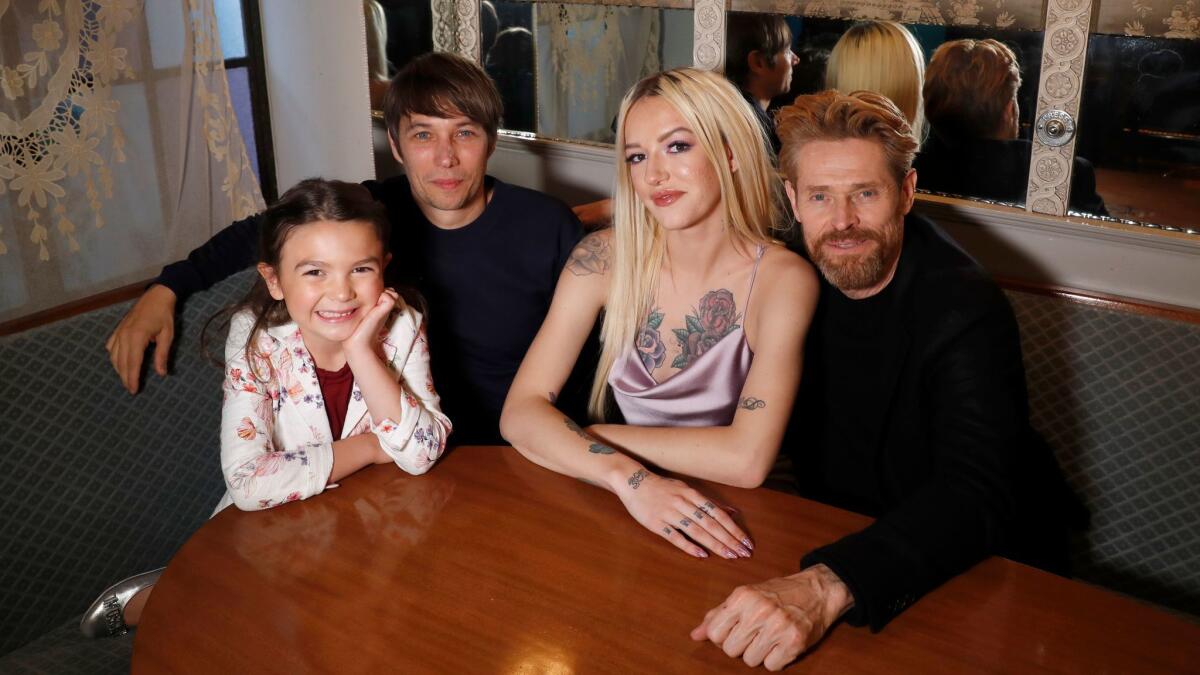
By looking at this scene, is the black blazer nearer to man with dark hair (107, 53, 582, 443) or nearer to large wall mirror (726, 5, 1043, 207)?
man with dark hair (107, 53, 582, 443)

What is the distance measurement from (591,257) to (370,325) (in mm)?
446

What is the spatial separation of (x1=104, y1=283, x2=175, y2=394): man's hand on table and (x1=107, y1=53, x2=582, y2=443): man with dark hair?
0.20 meters

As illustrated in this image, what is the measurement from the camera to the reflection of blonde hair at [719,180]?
1.95 m

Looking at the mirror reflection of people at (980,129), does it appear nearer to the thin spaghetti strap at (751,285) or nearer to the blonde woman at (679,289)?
the blonde woman at (679,289)

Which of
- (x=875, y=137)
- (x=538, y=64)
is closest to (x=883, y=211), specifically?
(x=875, y=137)

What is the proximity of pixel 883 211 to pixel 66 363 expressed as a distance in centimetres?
144

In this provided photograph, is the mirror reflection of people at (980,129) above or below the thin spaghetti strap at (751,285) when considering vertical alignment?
above

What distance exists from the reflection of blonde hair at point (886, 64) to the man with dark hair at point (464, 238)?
922 millimetres

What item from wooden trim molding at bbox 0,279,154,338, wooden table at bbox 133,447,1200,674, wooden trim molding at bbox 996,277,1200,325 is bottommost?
wooden table at bbox 133,447,1200,674

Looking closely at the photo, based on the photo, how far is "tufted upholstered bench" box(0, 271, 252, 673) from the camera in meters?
1.85

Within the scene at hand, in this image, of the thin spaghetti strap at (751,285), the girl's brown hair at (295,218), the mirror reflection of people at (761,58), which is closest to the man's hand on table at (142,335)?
the girl's brown hair at (295,218)

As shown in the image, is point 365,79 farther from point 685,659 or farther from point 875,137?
point 685,659

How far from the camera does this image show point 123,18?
3.06m

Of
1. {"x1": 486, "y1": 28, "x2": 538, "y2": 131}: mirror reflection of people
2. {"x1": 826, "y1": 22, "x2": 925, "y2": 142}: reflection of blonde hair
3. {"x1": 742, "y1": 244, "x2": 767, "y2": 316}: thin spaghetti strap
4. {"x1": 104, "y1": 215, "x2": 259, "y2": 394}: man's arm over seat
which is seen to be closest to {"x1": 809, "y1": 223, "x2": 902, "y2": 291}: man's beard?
{"x1": 742, "y1": 244, "x2": 767, "y2": 316}: thin spaghetti strap
